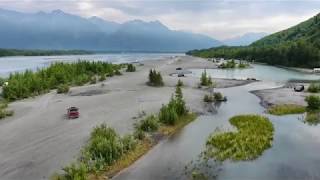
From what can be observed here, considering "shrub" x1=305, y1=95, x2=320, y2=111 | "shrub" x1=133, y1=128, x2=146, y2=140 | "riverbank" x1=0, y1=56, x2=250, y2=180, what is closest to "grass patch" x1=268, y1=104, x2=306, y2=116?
"shrub" x1=305, y1=95, x2=320, y2=111

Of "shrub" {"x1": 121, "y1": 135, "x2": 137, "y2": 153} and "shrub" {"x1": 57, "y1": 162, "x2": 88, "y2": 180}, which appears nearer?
"shrub" {"x1": 57, "y1": 162, "x2": 88, "y2": 180}

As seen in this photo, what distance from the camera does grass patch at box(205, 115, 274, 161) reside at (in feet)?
108

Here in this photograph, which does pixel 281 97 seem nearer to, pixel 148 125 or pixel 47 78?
pixel 148 125

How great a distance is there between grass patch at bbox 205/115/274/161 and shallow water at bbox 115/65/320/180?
75 cm

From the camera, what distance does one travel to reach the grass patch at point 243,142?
32938 mm

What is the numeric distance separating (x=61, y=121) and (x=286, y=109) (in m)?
29.6

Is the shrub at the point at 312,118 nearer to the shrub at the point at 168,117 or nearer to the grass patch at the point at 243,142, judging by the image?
the grass patch at the point at 243,142

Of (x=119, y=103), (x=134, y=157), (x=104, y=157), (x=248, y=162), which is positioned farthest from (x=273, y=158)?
(x=119, y=103)

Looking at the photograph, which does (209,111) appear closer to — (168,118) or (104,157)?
(168,118)

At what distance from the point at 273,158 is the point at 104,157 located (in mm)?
13695

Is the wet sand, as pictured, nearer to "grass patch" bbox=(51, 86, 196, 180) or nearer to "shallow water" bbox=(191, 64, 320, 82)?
"grass patch" bbox=(51, 86, 196, 180)

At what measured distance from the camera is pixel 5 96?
68.4m

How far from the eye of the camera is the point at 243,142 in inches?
1399

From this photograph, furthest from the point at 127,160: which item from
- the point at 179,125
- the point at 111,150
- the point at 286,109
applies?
the point at 286,109
